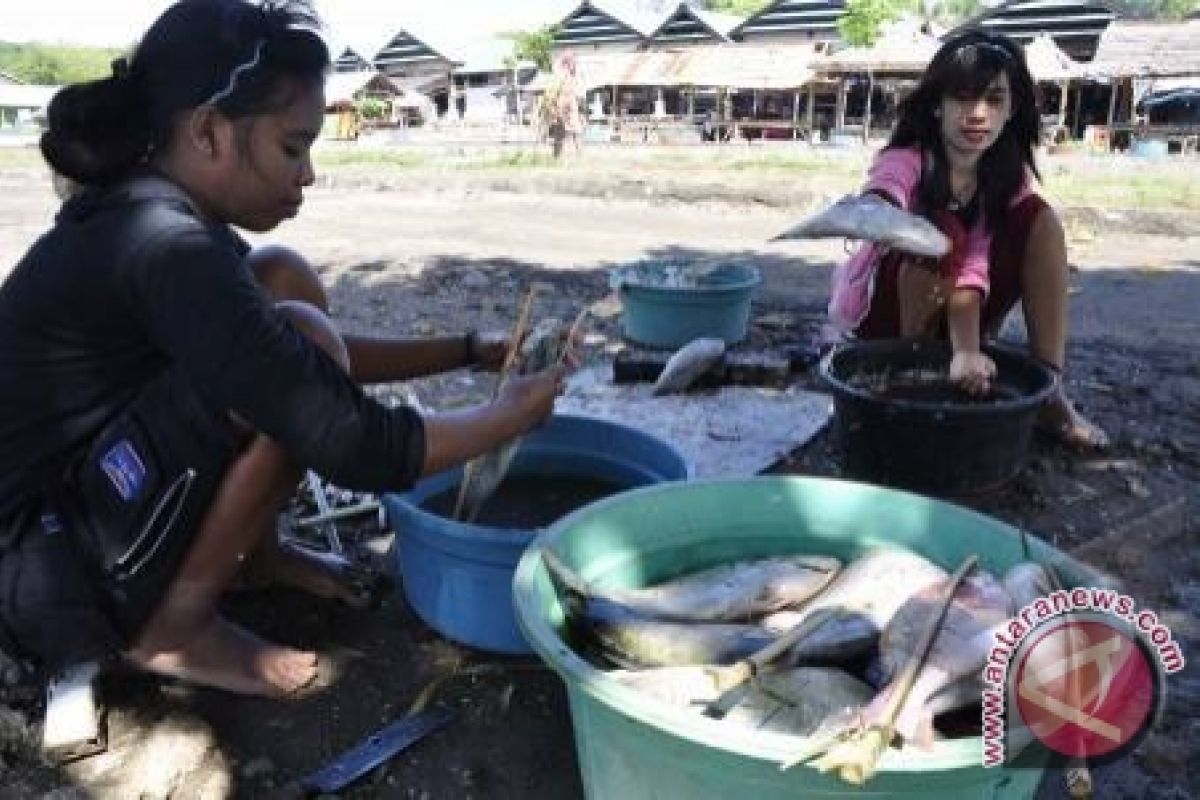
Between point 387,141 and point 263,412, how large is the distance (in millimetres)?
26921

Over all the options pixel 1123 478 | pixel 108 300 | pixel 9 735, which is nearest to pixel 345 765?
pixel 9 735

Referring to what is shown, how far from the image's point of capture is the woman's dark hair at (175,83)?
1.63 metres

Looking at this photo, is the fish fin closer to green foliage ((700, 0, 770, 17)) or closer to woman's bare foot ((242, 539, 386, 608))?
woman's bare foot ((242, 539, 386, 608))

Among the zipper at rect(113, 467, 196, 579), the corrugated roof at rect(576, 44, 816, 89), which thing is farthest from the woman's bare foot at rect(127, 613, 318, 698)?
the corrugated roof at rect(576, 44, 816, 89)

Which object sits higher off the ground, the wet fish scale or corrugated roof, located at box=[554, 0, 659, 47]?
corrugated roof, located at box=[554, 0, 659, 47]

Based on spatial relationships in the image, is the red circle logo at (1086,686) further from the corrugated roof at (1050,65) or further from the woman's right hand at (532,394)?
the corrugated roof at (1050,65)

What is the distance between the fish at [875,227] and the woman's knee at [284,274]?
126cm

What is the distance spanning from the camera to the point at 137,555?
1720mm

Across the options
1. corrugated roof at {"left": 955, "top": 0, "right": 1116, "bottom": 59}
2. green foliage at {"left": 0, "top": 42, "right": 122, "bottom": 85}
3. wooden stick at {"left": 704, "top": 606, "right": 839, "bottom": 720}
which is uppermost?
green foliage at {"left": 0, "top": 42, "right": 122, "bottom": 85}

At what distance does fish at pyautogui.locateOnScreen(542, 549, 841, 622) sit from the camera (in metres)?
1.64

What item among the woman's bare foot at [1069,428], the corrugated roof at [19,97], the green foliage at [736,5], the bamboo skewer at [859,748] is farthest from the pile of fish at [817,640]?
the corrugated roof at [19,97]

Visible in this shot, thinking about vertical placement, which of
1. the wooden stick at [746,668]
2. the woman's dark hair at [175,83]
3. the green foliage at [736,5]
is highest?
the green foliage at [736,5]

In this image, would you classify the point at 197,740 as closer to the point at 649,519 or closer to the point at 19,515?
the point at 19,515

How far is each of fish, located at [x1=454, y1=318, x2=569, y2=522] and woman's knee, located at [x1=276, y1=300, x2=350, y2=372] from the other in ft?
1.24
